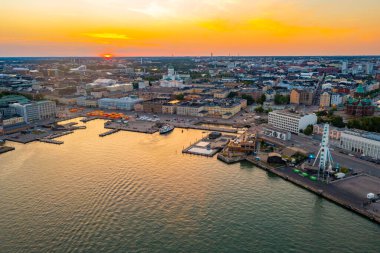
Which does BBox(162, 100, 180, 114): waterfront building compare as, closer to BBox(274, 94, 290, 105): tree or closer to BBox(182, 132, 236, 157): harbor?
BBox(182, 132, 236, 157): harbor

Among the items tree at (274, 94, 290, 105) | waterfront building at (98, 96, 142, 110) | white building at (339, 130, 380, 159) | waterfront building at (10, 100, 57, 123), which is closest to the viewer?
white building at (339, 130, 380, 159)

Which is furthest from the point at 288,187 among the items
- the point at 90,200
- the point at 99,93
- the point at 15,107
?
the point at 99,93

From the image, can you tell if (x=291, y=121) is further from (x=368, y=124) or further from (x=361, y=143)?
(x=361, y=143)

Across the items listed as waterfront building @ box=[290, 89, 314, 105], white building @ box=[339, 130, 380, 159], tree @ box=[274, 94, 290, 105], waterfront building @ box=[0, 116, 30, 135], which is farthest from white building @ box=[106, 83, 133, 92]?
white building @ box=[339, 130, 380, 159]

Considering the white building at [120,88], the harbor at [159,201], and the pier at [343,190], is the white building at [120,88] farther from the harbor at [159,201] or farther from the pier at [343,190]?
the pier at [343,190]

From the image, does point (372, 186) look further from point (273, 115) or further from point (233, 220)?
point (273, 115)

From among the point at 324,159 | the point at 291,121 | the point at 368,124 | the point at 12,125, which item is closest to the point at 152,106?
the point at 12,125
